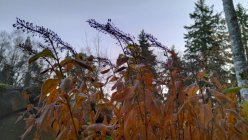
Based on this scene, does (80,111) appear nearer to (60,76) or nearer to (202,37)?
(60,76)

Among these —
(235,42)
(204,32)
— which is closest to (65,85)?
(235,42)

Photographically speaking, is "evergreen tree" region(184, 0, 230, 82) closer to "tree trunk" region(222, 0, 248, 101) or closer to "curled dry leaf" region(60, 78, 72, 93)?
"tree trunk" region(222, 0, 248, 101)

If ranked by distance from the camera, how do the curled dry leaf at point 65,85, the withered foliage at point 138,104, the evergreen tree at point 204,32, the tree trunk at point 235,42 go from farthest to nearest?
the evergreen tree at point 204,32, the tree trunk at point 235,42, the withered foliage at point 138,104, the curled dry leaf at point 65,85

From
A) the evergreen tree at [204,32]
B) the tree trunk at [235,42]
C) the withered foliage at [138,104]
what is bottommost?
the withered foliage at [138,104]

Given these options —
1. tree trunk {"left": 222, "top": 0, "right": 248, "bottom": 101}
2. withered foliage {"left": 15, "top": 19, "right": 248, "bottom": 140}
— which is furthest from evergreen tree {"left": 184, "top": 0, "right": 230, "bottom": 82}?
withered foliage {"left": 15, "top": 19, "right": 248, "bottom": 140}

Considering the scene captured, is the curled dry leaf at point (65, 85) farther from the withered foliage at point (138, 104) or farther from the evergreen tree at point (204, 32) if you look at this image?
the evergreen tree at point (204, 32)

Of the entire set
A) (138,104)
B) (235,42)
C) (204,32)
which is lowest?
(138,104)

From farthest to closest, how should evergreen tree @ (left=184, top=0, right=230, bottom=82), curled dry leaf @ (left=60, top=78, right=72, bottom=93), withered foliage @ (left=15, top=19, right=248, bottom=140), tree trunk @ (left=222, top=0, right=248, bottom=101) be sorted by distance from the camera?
A: evergreen tree @ (left=184, top=0, right=230, bottom=82), tree trunk @ (left=222, top=0, right=248, bottom=101), withered foliage @ (left=15, top=19, right=248, bottom=140), curled dry leaf @ (left=60, top=78, right=72, bottom=93)

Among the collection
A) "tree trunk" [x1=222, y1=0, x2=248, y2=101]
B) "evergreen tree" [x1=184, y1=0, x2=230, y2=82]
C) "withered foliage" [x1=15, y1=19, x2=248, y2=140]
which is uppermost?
"evergreen tree" [x1=184, y1=0, x2=230, y2=82]

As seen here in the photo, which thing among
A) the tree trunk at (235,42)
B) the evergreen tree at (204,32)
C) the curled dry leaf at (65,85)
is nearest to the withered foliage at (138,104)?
the curled dry leaf at (65,85)

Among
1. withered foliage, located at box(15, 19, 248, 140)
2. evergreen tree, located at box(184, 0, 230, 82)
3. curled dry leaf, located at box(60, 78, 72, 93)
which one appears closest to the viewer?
curled dry leaf, located at box(60, 78, 72, 93)

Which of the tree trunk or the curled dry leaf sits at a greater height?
the tree trunk

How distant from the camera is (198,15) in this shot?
2566 cm

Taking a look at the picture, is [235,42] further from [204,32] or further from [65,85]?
[204,32]
